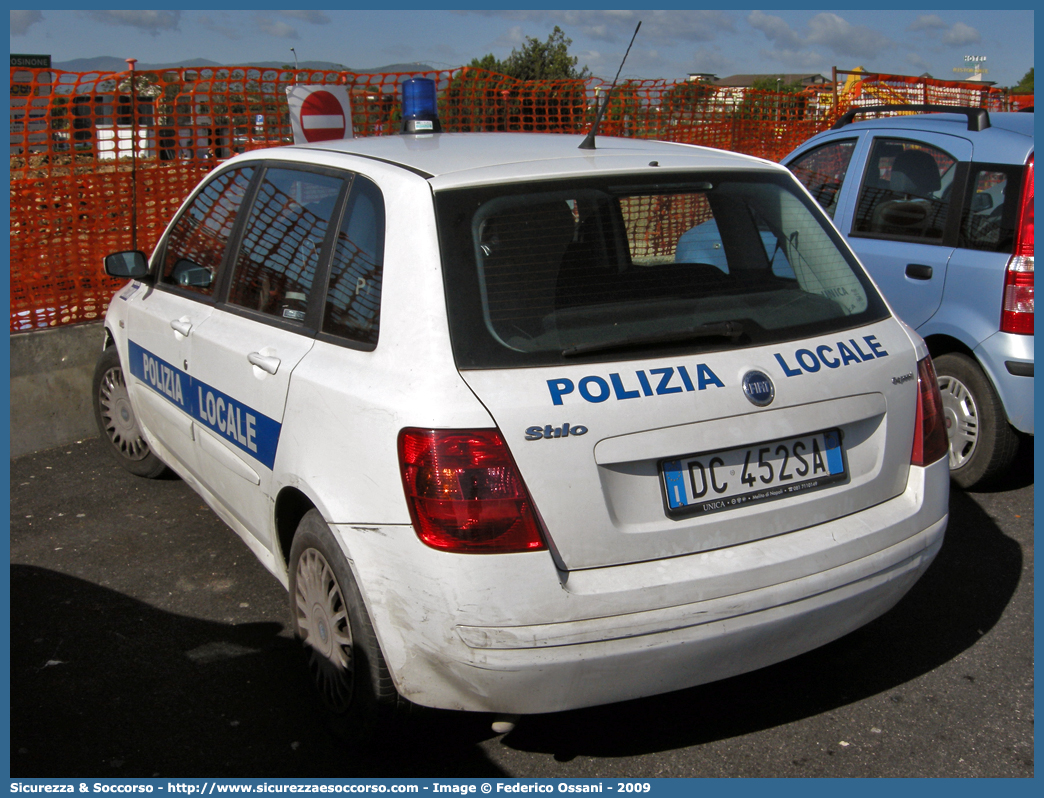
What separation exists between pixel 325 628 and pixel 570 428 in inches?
43.1

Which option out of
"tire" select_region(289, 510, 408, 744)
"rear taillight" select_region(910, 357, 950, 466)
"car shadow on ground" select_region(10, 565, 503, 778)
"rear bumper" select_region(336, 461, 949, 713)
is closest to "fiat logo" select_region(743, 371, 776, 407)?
"rear bumper" select_region(336, 461, 949, 713)

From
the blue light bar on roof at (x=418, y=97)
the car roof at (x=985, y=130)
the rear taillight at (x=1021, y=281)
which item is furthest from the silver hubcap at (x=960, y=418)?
the blue light bar on roof at (x=418, y=97)

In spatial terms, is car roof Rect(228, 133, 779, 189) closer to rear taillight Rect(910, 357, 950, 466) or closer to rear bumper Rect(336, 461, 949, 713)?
rear taillight Rect(910, 357, 950, 466)

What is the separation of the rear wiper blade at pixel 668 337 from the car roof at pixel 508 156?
569 mm

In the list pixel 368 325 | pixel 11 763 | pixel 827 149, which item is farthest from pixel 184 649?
pixel 827 149

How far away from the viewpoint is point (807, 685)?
3.18 metres

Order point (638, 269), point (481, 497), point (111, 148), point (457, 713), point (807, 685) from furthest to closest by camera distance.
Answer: point (111, 148)
point (807, 685)
point (457, 713)
point (638, 269)
point (481, 497)

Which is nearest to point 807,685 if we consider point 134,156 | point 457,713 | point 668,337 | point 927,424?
point 927,424

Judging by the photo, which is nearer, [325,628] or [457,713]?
[325,628]

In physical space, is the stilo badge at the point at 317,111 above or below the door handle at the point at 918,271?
above

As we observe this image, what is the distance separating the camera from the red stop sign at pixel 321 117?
6.80 metres

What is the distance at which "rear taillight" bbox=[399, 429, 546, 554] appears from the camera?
230 cm

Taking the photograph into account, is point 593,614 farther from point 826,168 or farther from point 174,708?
point 826,168

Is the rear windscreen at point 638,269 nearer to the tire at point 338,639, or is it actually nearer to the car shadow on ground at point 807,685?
the tire at point 338,639
